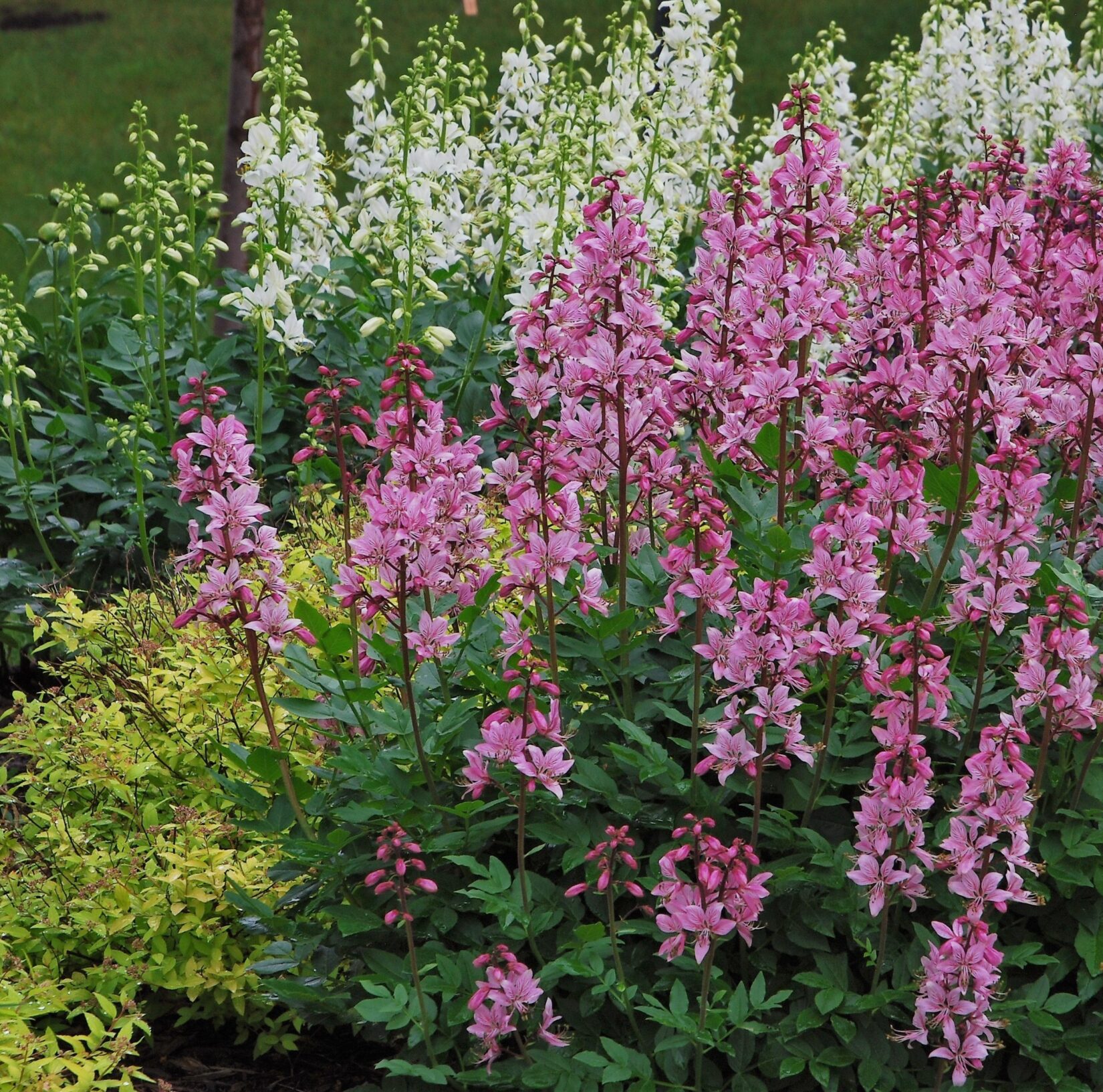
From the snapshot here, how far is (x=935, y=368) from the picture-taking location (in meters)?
2.62

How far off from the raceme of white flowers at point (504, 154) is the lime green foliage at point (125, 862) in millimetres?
1449

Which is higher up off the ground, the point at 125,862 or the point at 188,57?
the point at 188,57

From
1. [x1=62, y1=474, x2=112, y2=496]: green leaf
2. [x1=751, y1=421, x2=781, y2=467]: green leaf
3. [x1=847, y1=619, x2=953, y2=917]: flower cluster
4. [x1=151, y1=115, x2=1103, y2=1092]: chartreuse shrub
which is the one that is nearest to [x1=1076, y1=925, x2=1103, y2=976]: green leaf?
[x1=151, y1=115, x2=1103, y2=1092]: chartreuse shrub

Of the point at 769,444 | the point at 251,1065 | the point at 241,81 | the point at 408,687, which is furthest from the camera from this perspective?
the point at 241,81

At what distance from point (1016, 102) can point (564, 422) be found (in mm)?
6436

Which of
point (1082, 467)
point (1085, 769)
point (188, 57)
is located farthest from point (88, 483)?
point (188, 57)

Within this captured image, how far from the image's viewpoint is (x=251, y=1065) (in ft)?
10.8

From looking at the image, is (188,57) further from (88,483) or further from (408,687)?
(408,687)

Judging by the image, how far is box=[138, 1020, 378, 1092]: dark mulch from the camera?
3.18 meters

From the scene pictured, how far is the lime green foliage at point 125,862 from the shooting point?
3098mm

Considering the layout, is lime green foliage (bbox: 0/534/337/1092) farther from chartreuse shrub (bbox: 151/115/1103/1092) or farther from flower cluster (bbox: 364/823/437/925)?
flower cluster (bbox: 364/823/437/925)

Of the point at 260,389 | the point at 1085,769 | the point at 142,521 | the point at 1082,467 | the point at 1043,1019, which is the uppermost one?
the point at 260,389

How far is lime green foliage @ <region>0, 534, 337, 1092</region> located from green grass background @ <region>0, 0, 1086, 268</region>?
11.0 meters

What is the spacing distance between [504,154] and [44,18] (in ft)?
58.4
